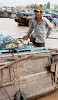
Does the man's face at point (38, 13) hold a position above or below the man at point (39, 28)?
above

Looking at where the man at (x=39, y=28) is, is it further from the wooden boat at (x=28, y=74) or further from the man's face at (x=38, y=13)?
the wooden boat at (x=28, y=74)

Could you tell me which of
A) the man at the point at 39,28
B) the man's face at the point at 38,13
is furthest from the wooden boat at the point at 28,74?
the man's face at the point at 38,13

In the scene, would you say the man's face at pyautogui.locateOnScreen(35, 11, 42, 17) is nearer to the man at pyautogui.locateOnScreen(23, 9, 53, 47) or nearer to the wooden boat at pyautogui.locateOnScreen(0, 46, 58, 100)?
the man at pyautogui.locateOnScreen(23, 9, 53, 47)

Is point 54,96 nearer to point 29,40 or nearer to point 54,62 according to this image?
point 54,62

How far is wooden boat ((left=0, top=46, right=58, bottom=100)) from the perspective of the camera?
484 cm

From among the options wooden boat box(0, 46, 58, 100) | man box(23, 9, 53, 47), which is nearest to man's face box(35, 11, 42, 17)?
man box(23, 9, 53, 47)

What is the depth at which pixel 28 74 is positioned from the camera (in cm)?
518

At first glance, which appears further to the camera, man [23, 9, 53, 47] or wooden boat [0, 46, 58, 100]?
man [23, 9, 53, 47]

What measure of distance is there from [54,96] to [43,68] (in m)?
0.79

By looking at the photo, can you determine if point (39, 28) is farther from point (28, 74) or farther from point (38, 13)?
point (28, 74)

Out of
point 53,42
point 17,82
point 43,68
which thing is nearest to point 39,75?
point 43,68

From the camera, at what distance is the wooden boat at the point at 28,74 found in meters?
4.84

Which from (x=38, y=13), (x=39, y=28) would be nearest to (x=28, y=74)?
(x=39, y=28)

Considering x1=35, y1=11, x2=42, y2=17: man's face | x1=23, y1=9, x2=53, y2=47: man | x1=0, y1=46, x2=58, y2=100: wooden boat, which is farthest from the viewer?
x1=23, y1=9, x2=53, y2=47: man
